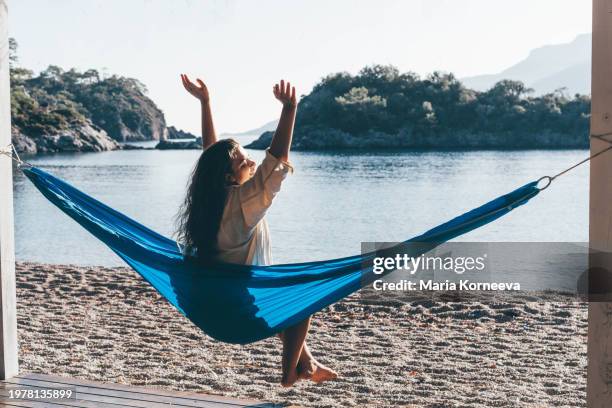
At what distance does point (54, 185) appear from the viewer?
8.18ft

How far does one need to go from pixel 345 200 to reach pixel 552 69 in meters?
94.1

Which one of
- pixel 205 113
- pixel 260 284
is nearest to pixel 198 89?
pixel 205 113

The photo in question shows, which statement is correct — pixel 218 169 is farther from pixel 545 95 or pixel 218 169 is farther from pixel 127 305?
pixel 545 95

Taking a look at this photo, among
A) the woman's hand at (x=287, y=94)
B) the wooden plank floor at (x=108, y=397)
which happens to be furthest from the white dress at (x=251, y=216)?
the wooden plank floor at (x=108, y=397)

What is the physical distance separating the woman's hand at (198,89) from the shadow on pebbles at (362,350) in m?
1.09

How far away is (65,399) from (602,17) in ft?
6.34

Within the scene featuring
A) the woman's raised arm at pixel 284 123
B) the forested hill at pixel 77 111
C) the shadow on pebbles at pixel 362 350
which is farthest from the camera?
the forested hill at pixel 77 111

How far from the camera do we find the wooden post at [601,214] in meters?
1.79

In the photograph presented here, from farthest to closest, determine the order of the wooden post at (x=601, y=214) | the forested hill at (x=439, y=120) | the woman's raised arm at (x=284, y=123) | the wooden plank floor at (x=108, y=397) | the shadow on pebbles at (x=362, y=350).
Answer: the forested hill at (x=439, y=120)
the shadow on pebbles at (x=362, y=350)
the wooden plank floor at (x=108, y=397)
the woman's raised arm at (x=284, y=123)
the wooden post at (x=601, y=214)

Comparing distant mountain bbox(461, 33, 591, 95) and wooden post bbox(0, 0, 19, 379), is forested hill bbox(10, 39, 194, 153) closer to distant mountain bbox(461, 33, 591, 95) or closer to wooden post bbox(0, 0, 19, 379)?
distant mountain bbox(461, 33, 591, 95)

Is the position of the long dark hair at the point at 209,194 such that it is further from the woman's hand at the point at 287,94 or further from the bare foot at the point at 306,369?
the bare foot at the point at 306,369

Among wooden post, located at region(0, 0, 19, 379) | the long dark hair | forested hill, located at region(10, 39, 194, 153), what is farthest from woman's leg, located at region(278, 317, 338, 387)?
forested hill, located at region(10, 39, 194, 153)

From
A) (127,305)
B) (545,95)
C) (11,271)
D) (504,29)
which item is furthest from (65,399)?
(504,29)

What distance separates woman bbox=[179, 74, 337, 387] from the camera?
2037 millimetres
